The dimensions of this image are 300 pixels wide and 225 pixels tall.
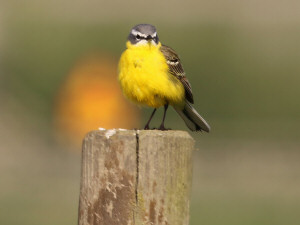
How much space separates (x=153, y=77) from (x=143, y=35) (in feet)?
1.52

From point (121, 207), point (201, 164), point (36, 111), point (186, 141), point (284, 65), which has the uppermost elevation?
point (284, 65)

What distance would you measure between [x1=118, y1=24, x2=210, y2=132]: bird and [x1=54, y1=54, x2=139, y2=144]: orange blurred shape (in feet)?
33.4

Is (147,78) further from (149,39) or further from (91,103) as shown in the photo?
(91,103)

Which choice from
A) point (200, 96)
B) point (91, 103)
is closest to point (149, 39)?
point (91, 103)

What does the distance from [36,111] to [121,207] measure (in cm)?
1626

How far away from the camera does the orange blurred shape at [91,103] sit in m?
18.7

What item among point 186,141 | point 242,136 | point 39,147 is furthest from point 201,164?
point 186,141

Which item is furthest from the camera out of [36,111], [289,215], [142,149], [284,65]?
[284,65]

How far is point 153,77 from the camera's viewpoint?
7848 mm

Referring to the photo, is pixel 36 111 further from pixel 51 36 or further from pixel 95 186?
pixel 95 186

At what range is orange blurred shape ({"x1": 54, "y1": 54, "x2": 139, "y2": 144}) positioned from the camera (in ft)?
61.3

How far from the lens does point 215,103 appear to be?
2020 cm

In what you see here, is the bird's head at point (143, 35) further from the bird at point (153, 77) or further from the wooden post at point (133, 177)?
the wooden post at point (133, 177)

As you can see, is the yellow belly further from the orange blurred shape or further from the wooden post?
the orange blurred shape
